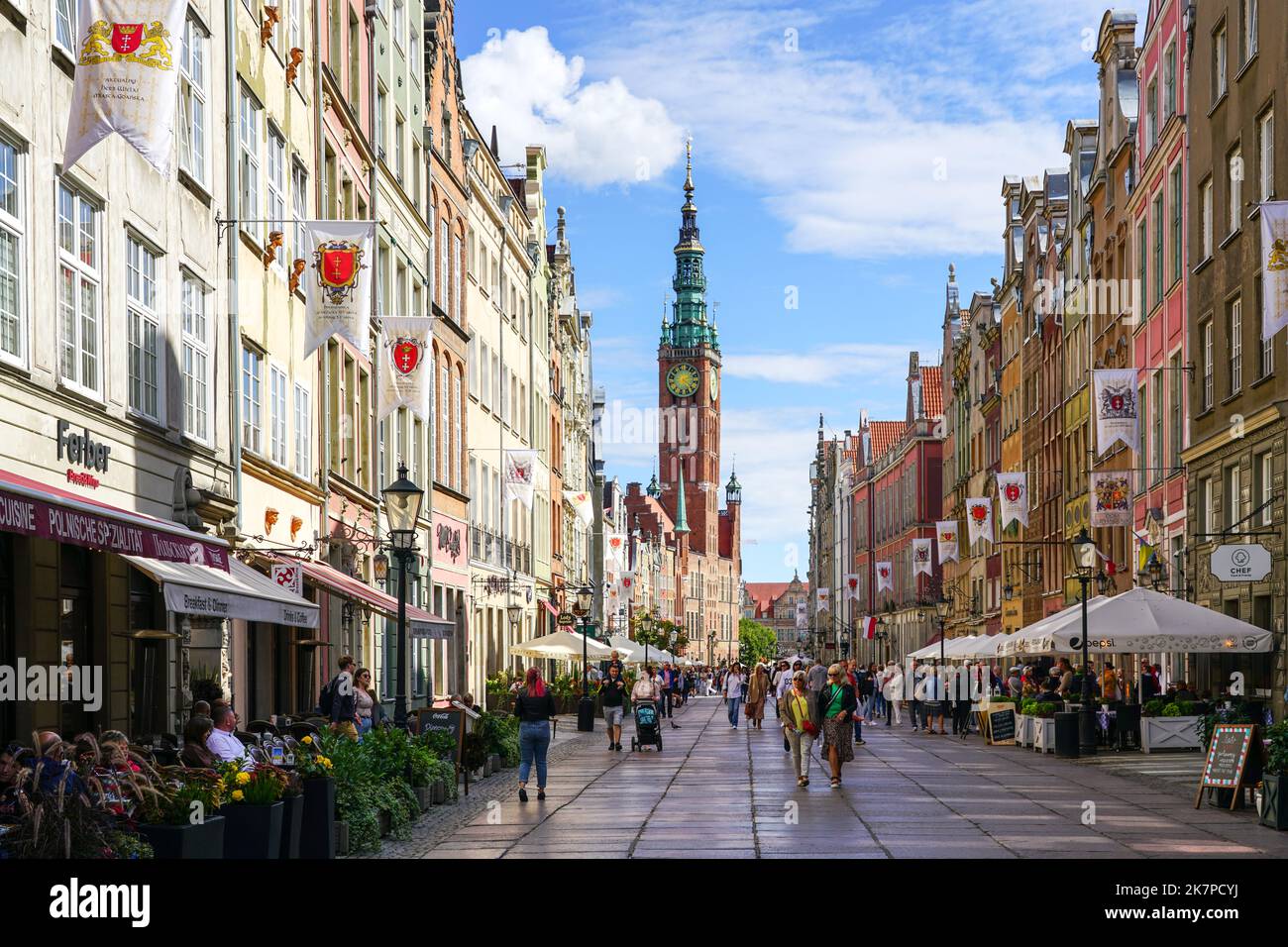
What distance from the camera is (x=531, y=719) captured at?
22.5 m

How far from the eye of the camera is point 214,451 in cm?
2473

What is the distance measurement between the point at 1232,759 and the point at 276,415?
15.4m

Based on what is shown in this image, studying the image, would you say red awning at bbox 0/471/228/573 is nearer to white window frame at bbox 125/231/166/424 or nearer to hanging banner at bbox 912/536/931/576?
white window frame at bbox 125/231/166/424

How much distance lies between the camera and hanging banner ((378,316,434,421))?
107ft

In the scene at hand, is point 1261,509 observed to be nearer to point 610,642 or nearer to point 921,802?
point 921,802

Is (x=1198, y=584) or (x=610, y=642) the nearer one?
(x=1198, y=584)

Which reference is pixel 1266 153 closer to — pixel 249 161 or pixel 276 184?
pixel 276 184

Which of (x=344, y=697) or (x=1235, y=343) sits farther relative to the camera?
(x=1235, y=343)

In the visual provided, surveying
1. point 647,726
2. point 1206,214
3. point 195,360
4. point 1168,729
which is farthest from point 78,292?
point 1206,214

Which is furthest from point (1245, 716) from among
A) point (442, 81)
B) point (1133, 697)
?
point (442, 81)

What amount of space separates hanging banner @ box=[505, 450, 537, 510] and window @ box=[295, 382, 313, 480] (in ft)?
50.5

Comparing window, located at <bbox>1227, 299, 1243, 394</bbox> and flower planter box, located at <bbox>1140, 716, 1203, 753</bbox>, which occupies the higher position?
window, located at <bbox>1227, 299, 1243, 394</bbox>

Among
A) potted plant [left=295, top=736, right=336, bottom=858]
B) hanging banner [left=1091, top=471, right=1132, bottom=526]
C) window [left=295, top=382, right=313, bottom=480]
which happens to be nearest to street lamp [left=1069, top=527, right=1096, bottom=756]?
hanging banner [left=1091, top=471, right=1132, bottom=526]

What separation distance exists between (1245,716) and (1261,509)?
7574 mm
